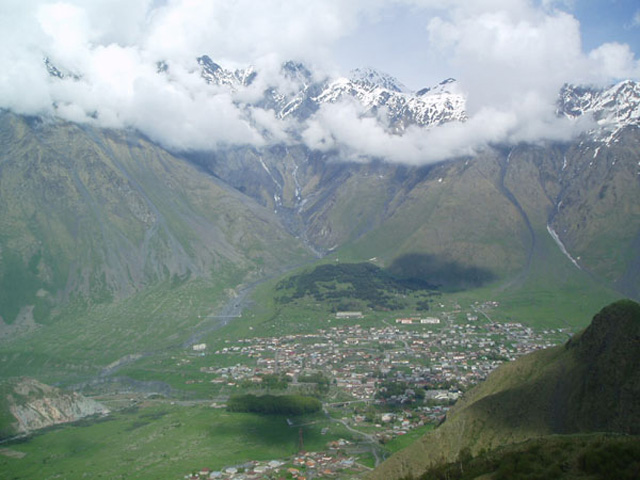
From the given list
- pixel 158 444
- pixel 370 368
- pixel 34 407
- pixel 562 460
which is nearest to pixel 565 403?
pixel 562 460

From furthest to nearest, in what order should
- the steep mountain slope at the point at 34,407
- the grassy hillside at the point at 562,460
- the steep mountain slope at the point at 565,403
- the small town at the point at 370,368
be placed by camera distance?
1. the steep mountain slope at the point at 34,407
2. the small town at the point at 370,368
3. the steep mountain slope at the point at 565,403
4. the grassy hillside at the point at 562,460

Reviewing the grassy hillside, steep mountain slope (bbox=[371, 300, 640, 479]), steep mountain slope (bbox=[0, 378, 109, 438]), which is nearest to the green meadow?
steep mountain slope (bbox=[0, 378, 109, 438])

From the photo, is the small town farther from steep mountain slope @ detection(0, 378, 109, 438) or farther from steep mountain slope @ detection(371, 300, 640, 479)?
steep mountain slope @ detection(0, 378, 109, 438)

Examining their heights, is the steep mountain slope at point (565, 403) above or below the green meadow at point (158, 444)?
above

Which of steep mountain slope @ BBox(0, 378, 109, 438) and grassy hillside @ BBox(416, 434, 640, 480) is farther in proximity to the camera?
steep mountain slope @ BBox(0, 378, 109, 438)

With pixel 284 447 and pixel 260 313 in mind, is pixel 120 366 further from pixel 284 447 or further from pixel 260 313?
pixel 284 447

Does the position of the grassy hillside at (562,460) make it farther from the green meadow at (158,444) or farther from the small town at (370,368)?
the green meadow at (158,444)

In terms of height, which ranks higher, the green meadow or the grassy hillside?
the grassy hillside

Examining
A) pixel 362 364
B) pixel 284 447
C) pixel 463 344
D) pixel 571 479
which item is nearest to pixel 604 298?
pixel 463 344

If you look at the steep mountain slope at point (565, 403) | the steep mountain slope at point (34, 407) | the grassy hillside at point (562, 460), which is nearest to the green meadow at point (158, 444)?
the steep mountain slope at point (34, 407)
